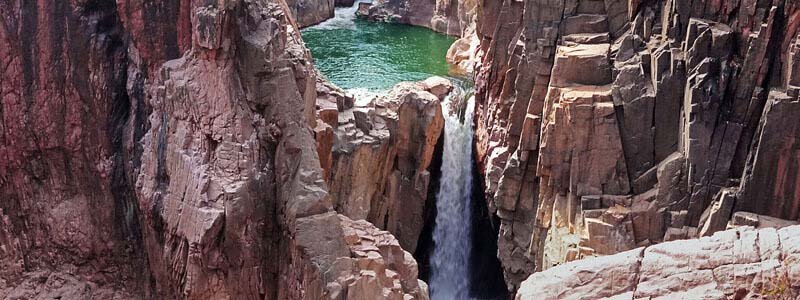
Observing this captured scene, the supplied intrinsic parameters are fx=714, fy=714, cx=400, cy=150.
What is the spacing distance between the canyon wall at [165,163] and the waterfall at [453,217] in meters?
8.57

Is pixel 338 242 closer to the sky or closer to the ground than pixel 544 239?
closer to the sky

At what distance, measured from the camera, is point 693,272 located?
6160 mm

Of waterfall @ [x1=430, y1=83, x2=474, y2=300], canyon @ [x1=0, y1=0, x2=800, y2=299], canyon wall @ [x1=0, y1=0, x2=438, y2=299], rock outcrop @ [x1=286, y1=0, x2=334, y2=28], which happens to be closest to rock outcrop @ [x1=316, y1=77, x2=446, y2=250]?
canyon @ [x1=0, y1=0, x2=800, y2=299]

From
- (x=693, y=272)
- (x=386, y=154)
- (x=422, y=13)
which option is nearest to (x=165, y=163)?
(x=386, y=154)

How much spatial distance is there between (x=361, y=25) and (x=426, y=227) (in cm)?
2072

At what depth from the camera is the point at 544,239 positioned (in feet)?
61.9

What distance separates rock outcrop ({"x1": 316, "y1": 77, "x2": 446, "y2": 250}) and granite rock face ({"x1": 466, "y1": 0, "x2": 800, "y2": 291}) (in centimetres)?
247

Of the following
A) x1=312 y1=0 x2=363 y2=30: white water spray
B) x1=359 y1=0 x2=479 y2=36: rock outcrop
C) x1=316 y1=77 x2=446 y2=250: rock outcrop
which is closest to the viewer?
x1=316 y1=77 x2=446 y2=250: rock outcrop

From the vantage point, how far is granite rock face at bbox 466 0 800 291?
51.9ft

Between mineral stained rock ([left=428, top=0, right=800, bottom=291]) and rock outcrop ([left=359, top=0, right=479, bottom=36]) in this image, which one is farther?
rock outcrop ([left=359, top=0, right=479, bottom=36])

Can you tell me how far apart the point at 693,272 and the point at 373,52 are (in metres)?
28.3

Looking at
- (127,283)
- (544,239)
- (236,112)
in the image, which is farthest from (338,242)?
(544,239)

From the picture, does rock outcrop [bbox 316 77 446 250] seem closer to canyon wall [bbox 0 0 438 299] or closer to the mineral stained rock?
the mineral stained rock

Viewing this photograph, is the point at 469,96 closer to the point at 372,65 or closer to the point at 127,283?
the point at 372,65
